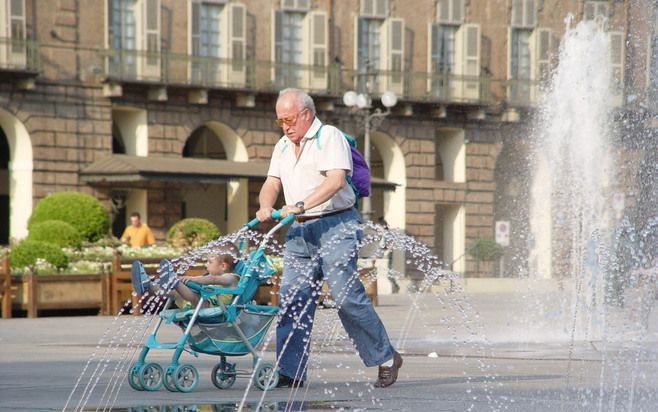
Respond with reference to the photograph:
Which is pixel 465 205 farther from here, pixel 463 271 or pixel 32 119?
pixel 32 119

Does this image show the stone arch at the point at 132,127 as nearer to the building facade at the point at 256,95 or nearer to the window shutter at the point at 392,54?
the building facade at the point at 256,95

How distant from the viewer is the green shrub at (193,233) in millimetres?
30603

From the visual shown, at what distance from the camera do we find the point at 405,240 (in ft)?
28.8

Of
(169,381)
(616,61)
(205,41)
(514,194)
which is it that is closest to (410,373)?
(169,381)

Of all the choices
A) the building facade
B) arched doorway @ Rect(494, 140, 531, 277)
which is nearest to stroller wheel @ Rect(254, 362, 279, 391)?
the building facade

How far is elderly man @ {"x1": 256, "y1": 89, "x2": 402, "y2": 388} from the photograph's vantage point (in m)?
8.70

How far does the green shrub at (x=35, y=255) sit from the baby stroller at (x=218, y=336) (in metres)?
12.9

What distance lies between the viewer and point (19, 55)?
35.2 meters

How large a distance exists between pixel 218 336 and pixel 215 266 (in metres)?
0.47

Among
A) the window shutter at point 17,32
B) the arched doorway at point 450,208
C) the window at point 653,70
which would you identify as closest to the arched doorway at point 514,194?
the arched doorway at point 450,208

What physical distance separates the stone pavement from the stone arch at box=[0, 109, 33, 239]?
60.2 ft

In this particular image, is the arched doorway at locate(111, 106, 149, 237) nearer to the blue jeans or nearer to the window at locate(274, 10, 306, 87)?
the window at locate(274, 10, 306, 87)

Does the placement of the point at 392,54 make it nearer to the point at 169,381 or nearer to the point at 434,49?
the point at 434,49

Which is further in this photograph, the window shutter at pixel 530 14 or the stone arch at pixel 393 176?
the window shutter at pixel 530 14
